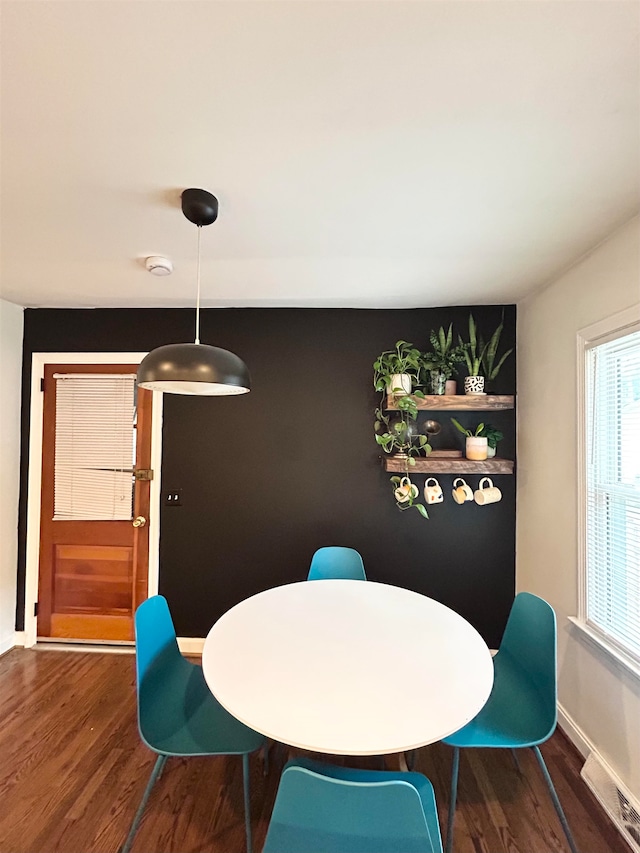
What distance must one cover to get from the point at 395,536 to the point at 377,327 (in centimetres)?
152

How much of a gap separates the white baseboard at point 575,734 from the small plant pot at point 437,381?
191cm

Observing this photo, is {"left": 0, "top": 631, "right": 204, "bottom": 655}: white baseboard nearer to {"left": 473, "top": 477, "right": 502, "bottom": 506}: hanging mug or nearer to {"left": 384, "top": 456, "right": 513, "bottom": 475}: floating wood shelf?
{"left": 384, "top": 456, "right": 513, "bottom": 475}: floating wood shelf

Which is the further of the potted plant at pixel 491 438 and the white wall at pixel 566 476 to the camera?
the potted plant at pixel 491 438

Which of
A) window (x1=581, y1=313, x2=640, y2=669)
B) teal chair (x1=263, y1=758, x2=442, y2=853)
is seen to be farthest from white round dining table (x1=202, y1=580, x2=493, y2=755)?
window (x1=581, y1=313, x2=640, y2=669)

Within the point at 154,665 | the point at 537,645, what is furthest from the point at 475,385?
the point at 154,665

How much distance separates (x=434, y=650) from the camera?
150cm

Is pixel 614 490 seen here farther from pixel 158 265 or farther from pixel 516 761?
pixel 158 265

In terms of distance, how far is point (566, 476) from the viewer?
222 centimetres

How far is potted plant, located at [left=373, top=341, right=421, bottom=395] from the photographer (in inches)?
104

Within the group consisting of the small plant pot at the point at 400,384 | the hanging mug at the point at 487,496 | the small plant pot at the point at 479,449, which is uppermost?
the small plant pot at the point at 400,384

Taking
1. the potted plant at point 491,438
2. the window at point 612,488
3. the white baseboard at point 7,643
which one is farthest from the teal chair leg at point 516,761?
the white baseboard at point 7,643

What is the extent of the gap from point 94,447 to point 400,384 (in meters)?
2.28

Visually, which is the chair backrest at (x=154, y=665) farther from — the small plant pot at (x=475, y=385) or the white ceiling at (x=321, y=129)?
the small plant pot at (x=475, y=385)

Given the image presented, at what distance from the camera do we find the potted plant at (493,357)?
2.71 meters
